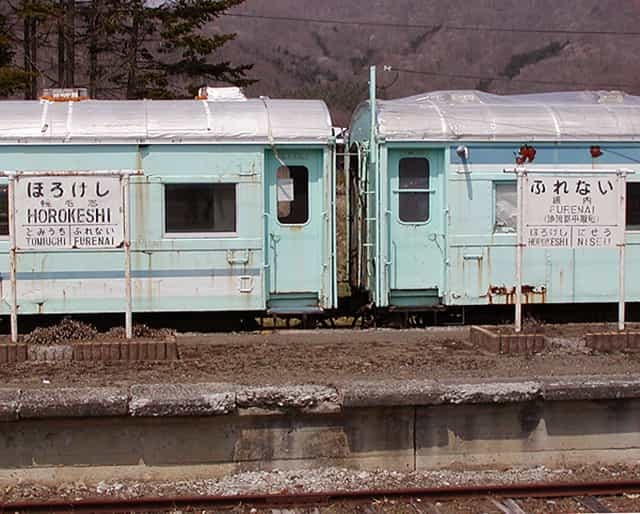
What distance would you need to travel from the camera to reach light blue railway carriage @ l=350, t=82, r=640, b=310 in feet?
40.3

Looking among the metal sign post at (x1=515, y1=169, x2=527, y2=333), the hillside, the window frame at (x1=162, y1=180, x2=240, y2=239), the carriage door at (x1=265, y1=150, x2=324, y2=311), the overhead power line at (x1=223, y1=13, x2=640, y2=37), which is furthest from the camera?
the overhead power line at (x1=223, y1=13, x2=640, y2=37)

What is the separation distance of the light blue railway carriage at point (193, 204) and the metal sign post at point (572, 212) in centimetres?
268

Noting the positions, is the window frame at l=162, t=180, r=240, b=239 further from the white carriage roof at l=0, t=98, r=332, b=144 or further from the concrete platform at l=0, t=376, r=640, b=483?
the concrete platform at l=0, t=376, r=640, b=483

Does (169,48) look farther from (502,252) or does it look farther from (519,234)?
(519,234)

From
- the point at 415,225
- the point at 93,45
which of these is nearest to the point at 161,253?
the point at 415,225

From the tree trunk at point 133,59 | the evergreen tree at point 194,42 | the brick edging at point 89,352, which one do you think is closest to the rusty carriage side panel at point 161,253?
the brick edging at point 89,352

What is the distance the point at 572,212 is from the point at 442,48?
81613 millimetres

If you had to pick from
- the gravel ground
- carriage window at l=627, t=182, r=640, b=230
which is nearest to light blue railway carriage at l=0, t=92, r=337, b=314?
carriage window at l=627, t=182, r=640, b=230

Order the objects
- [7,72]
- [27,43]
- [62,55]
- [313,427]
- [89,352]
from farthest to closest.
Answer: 1. [62,55]
2. [27,43]
3. [7,72]
4. [89,352]
5. [313,427]

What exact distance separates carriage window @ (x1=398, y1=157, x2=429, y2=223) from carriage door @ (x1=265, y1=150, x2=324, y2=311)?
108cm

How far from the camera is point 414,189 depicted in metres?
12.4

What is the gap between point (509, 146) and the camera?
12391mm

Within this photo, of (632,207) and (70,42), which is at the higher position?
→ (70,42)

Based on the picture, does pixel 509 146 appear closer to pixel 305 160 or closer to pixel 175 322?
pixel 305 160
